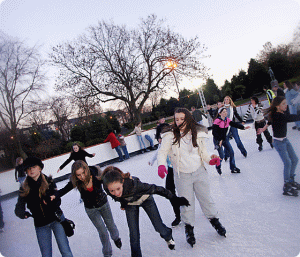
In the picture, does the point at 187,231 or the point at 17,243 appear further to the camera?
the point at 17,243

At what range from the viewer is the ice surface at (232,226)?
1.57 m

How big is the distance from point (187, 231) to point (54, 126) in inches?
454

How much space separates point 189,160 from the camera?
1.77 meters

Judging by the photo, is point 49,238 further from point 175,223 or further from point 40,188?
point 175,223

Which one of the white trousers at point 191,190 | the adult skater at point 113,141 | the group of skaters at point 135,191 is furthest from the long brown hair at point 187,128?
the adult skater at point 113,141

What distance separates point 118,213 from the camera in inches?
114

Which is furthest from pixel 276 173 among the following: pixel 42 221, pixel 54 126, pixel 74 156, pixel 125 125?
pixel 125 125

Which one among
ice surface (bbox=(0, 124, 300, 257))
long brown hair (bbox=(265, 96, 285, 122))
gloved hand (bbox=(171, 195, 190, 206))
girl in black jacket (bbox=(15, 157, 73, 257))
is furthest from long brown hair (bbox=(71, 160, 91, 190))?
long brown hair (bbox=(265, 96, 285, 122))

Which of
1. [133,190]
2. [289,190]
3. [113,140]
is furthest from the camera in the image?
[113,140]

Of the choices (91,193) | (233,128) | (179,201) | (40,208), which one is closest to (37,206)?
(40,208)

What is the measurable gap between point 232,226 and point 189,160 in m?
0.74

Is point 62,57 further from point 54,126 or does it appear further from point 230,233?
point 230,233

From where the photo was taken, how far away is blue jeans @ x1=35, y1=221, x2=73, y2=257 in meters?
1.65

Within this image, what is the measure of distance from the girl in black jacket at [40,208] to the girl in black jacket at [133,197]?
51cm
